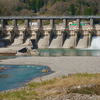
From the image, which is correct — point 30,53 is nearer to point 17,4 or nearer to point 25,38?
point 25,38

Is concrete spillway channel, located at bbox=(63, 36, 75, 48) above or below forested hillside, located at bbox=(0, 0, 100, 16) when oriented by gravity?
below

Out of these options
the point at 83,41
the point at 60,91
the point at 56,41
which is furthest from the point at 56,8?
the point at 60,91

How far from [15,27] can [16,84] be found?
4255 cm

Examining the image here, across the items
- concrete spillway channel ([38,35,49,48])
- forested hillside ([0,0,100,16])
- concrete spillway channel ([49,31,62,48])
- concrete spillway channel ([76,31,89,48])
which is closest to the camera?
concrete spillway channel ([76,31,89,48])

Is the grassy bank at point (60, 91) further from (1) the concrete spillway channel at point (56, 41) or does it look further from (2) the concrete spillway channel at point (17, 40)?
(2) the concrete spillway channel at point (17, 40)

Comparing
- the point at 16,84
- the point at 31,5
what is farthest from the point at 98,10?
the point at 16,84

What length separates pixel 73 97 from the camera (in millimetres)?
9820

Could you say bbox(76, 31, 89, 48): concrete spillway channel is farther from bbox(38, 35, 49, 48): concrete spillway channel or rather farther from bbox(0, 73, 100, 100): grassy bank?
bbox(0, 73, 100, 100): grassy bank

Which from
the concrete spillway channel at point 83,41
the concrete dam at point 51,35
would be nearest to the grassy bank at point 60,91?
the concrete spillway channel at point 83,41

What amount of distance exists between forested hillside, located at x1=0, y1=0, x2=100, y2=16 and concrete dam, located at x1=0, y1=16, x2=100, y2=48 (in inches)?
1043

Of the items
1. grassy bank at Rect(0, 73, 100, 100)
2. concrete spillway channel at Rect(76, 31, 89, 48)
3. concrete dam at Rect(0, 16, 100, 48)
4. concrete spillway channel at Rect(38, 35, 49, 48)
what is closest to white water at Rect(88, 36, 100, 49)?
concrete dam at Rect(0, 16, 100, 48)

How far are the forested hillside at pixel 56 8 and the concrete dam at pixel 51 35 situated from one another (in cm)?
2650

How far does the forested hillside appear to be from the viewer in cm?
9985

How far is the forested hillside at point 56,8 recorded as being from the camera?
99850 mm
